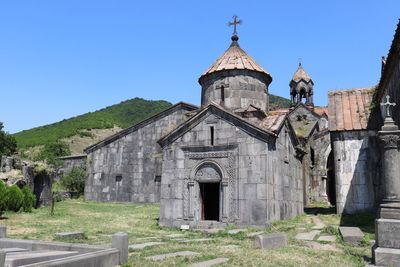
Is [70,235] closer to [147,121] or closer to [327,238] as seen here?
[327,238]

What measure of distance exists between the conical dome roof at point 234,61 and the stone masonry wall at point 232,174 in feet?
10.9

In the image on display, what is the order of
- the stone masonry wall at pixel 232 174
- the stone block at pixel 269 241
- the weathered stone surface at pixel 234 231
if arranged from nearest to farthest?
the stone block at pixel 269 241 < the weathered stone surface at pixel 234 231 < the stone masonry wall at pixel 232 174

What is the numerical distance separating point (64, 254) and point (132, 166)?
49.2ft

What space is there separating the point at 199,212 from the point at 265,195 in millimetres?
2252

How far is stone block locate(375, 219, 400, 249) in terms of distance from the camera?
5.85 metres

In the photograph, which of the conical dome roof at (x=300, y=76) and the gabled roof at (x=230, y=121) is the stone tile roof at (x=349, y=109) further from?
the conical dome roof at (x=300, y=76)

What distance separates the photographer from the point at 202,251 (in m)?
7.27

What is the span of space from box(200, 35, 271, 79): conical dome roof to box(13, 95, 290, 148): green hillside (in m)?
11.8

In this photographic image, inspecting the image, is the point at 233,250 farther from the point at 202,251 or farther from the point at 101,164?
the point at 101,164

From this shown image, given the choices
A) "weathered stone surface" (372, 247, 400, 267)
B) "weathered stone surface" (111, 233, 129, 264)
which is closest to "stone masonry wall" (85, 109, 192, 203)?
"weathered stone surface" (111, 233, 129, 264)

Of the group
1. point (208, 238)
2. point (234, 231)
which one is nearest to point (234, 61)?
point (234, 231)

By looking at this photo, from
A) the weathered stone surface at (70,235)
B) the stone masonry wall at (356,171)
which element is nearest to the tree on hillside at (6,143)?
the weathered stone surface at (70,235)

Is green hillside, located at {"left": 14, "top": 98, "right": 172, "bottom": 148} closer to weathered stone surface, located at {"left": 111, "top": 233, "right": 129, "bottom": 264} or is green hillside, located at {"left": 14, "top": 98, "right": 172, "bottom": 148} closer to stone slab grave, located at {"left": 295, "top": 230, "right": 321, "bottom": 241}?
stone slab grave, located at {"left": 295, "top": 230, "right": 321, "bottom": 241}

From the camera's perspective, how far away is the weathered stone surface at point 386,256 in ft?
18.4
